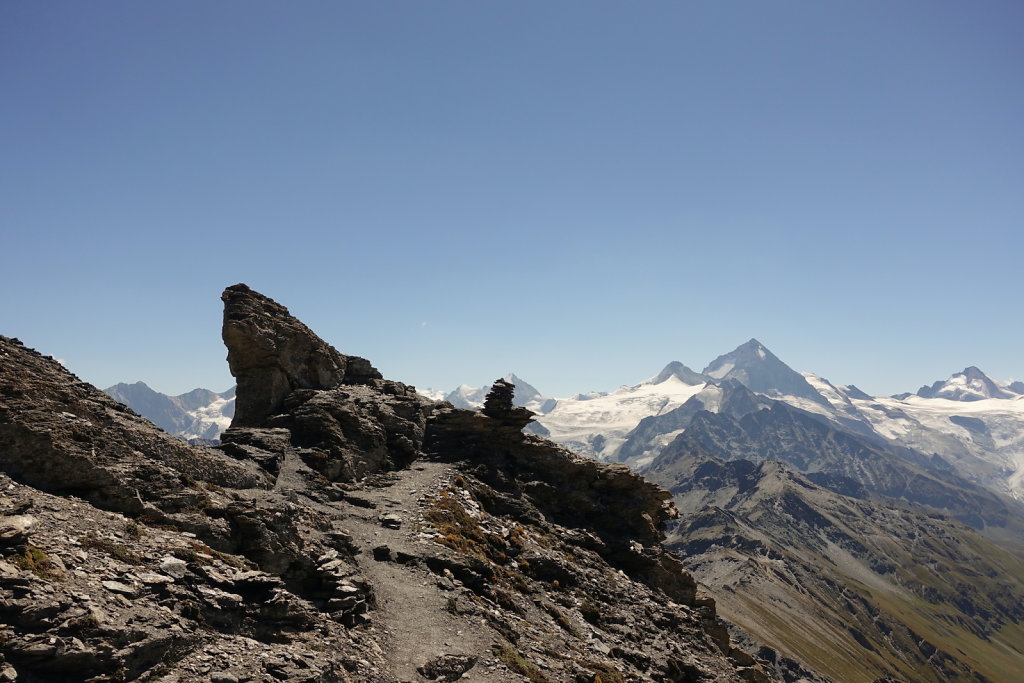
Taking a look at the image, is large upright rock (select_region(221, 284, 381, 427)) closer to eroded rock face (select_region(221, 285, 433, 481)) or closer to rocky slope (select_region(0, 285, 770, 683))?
eroded rock face (select_region(221, 285, 433, 481))

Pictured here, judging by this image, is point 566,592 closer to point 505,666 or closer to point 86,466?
point 505,666

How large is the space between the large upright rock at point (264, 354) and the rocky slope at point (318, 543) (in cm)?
21

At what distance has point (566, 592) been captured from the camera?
45688mm

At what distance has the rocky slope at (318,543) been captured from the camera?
2170 cm

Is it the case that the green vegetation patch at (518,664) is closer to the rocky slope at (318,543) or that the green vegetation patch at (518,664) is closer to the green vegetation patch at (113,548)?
the rocky slope at (318,543)

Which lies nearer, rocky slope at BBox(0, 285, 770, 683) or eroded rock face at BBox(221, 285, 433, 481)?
rocky slope at BBox(0, 285, 770, 683)

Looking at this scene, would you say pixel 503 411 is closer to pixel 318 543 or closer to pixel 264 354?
pixel 264 354

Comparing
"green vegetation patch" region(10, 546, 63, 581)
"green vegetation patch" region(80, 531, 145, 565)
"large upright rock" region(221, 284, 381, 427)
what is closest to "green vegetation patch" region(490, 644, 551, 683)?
"green vegetation patch" region(80, 531, 145, 565)

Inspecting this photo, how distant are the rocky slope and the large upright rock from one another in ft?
0.67

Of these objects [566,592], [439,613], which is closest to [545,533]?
[566,592]

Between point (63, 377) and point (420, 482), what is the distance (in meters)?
26.9

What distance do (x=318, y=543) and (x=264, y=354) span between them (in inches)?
1104

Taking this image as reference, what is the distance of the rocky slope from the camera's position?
2170 centimetres

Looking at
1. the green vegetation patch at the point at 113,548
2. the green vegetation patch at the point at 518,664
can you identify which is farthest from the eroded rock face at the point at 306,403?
the green vegetation patch at the point at 113,548
